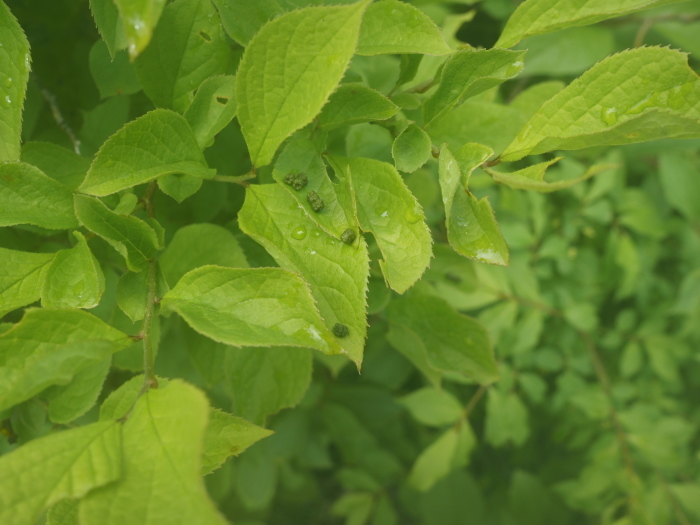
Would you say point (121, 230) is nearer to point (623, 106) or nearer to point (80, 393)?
point (80, 393)

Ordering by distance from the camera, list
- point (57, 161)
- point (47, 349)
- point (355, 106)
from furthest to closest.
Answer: point (57, 161) < point (355, 106) < point (47, 349)

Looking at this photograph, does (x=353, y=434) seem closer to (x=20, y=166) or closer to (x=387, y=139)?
(x=387, y=139)

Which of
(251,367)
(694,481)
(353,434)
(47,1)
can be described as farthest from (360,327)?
(694,481)

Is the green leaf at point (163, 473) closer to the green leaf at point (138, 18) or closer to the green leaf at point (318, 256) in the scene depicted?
the green leaf at point (318, 256)

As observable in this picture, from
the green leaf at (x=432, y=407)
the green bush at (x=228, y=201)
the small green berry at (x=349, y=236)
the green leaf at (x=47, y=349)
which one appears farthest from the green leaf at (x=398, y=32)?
the green leaf at (x=432, y=407)

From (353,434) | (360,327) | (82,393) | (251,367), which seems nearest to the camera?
(360,327)

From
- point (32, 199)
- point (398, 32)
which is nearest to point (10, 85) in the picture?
point (32, 199)
